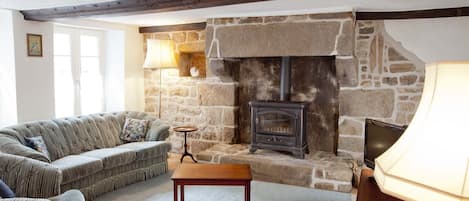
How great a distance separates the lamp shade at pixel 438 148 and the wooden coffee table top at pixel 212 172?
248cm

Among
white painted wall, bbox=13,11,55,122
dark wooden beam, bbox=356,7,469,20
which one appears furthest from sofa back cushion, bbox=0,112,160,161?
dark wooden beam, bbox=356,7,469,20

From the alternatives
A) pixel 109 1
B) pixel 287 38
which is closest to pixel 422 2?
pixel 287 38

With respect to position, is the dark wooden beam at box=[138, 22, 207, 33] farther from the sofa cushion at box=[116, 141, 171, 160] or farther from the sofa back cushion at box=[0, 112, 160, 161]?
the sofa cushion at box=[116, 141, 171, 160]

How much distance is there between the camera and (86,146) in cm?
445

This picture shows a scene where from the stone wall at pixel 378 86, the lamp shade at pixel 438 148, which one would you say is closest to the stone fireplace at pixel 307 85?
the stone wall at pixel 378 86

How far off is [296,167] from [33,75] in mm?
3379

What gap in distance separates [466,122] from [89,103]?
18.5ft

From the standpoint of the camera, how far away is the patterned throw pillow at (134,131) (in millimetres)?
4883

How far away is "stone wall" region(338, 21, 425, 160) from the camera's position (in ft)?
14.3

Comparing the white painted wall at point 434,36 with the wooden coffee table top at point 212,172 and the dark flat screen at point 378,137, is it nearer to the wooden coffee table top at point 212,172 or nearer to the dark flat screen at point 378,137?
the dark flat screen at point 378,137

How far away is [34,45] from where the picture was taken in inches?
182

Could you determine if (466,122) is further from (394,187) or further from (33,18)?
(33,18)

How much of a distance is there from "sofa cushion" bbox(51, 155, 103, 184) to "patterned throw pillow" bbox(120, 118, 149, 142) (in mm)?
977

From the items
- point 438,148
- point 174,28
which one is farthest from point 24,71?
point 438,148
